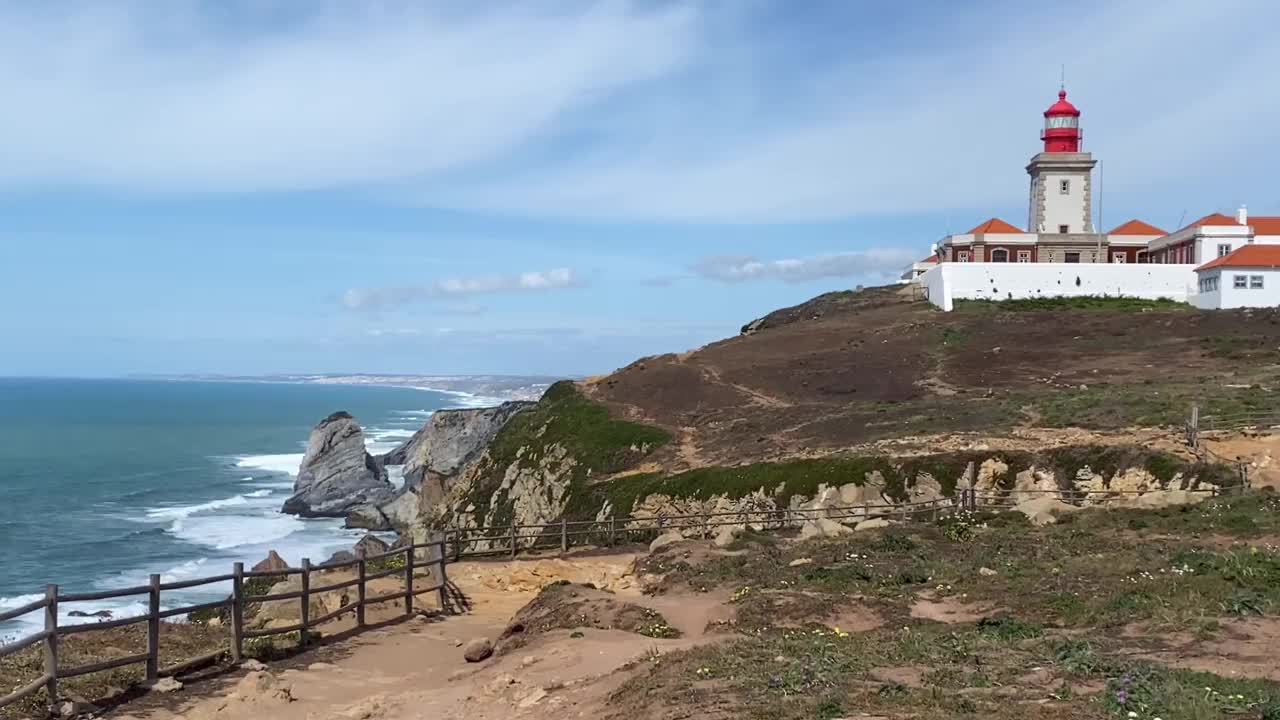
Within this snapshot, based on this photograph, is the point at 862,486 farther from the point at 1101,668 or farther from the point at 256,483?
the point at 256,483

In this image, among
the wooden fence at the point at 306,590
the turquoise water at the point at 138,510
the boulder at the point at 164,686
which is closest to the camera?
the wooden fence at the point at 306,590

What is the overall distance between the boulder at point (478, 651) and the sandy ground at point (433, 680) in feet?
0.71

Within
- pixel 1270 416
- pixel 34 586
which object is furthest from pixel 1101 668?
pixel 34 586

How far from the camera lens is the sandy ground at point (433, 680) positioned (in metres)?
A: 12.5

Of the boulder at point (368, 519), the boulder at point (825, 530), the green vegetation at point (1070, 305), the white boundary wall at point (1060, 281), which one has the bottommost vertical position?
the boulder at point (368, 519)

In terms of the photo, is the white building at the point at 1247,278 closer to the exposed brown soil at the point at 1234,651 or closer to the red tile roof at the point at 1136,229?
the red tile roof at the point at 1136,229

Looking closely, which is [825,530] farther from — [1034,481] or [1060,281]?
[1060,281]

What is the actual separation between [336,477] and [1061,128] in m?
70.2

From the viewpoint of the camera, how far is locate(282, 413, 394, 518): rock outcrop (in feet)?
270

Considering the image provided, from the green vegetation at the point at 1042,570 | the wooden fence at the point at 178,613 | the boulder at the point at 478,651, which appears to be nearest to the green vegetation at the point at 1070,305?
the green vegetation at the point at 1042,570

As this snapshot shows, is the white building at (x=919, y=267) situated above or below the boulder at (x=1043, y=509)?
above

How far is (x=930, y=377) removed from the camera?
60594 millimetres

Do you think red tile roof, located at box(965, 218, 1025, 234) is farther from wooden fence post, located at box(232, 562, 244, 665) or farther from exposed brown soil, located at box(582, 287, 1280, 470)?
wooden fence post, located at box(232, 562, 244, 665)

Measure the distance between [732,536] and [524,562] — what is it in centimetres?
540
